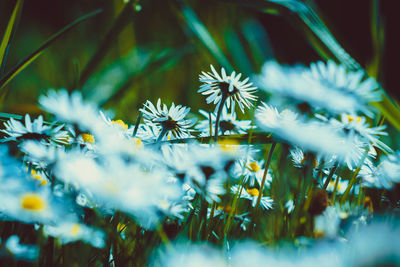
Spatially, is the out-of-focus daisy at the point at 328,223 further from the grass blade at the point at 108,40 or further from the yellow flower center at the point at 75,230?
the grass blade at the point at 108,40

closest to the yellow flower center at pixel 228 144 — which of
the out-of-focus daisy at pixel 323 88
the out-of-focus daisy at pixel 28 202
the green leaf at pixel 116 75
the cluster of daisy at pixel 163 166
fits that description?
the cluster of daisy at pixel 163 166

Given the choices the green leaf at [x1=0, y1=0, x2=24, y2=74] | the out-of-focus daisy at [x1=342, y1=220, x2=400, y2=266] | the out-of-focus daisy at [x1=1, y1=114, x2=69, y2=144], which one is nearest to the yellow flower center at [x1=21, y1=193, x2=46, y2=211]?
the out-of-focus daisy at [x1=1, y1=114, x2=69, y2=144]

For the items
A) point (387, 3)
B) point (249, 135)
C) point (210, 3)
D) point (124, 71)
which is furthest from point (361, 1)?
point (249, 135)

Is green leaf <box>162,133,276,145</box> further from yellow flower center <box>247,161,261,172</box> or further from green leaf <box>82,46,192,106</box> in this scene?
green leaf <box>82,46,192,106</box>

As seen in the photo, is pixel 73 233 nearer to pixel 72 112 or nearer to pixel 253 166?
pixel 72 112

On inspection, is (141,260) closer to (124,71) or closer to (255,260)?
(255,260)

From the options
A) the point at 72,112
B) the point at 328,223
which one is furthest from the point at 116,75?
the point at 328,223
